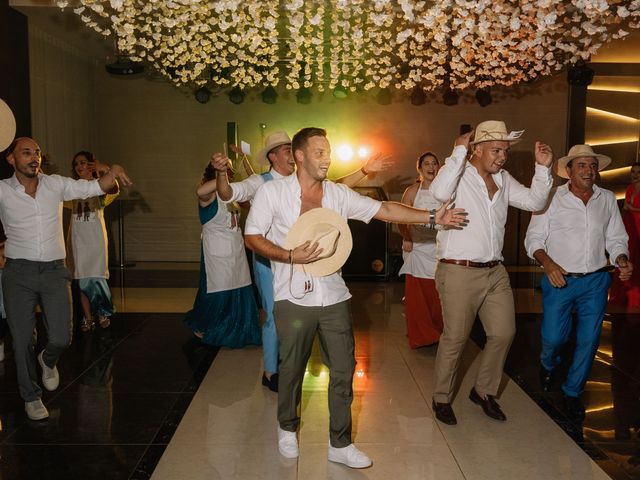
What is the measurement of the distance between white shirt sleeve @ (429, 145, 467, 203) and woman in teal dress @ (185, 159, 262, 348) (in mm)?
2400

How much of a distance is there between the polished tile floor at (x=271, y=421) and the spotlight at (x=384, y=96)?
6.80 m

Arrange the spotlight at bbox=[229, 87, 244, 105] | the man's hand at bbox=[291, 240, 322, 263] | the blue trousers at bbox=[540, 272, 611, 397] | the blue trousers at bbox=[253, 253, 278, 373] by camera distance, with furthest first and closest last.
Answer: the spotlight at bbox=[229, 87, 244, 105]
the blue trousers at bbox=[253, 253, 278, 373]
the blue trousers at bbox=[540, 272, 611, 397]
the man's hand at bbox=[291, 240, 322, 263]

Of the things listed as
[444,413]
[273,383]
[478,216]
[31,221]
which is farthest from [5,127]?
[444,413]

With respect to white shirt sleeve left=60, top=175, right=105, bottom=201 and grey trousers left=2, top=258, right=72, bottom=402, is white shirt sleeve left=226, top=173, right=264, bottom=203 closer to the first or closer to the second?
white shirt sleeve left=60, top=175, right=105, bottom=201

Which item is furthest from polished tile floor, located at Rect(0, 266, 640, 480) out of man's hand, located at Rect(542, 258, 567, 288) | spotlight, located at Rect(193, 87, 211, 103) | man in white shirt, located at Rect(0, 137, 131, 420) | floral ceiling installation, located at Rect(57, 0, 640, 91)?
spotlight, located at Rect(193, 87, 211, 103)

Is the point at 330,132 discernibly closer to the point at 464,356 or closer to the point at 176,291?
the point at 176,291

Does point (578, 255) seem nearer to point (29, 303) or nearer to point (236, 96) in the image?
point (29, 303)

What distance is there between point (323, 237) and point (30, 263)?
6.14ft

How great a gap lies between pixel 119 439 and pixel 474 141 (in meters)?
2.58

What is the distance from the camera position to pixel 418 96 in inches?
466

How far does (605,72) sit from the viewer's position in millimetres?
11438

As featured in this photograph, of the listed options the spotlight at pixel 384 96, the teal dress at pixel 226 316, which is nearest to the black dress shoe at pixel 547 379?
the teal dress at pixel 226 316

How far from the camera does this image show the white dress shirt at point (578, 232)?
429 centimetres

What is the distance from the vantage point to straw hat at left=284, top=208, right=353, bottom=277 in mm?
3143
